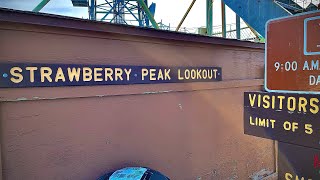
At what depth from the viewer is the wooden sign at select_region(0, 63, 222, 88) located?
7.85ft

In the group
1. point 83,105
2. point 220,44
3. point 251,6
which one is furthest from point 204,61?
point 83,105

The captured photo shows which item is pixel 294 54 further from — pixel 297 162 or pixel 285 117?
pixel 297 162

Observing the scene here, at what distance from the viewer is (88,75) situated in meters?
2.82

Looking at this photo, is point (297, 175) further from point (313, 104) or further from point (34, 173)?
point (34, 173)

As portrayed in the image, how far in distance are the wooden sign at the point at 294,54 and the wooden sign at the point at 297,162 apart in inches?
15.5

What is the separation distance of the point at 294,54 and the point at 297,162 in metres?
0.72

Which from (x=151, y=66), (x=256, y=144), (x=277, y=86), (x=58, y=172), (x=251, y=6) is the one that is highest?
(x=251, y=6)

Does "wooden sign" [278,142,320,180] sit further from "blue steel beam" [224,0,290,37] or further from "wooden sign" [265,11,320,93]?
"blue steel beam" [224,0,290,37]

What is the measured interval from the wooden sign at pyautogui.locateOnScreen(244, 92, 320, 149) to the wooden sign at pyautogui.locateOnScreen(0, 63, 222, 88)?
5.11 ft

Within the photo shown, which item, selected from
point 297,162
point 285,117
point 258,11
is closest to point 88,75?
point 285,117

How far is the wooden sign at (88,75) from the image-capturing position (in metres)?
2.39

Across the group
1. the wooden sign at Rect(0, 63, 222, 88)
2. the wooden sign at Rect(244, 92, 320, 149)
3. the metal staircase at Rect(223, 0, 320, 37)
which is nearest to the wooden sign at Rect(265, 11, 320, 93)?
the wooden sign at Rect(244, 92, 320, 149)

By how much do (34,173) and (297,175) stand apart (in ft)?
7.77

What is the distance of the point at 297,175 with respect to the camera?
1625 millimetres
